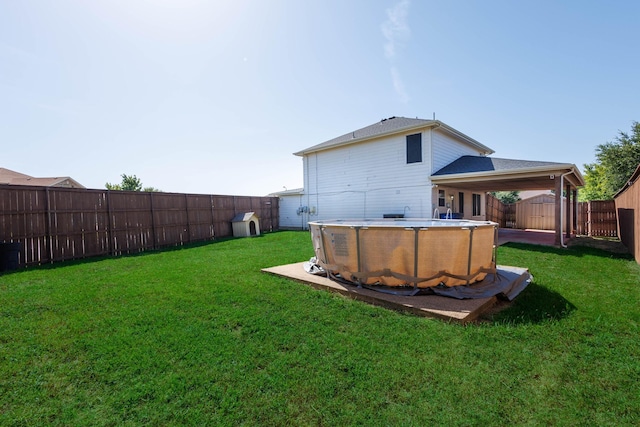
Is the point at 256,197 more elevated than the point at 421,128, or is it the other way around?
the point at 421,128

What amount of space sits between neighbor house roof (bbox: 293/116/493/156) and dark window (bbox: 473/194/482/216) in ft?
8.50

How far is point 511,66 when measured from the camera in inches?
359

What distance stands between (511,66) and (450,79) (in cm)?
189

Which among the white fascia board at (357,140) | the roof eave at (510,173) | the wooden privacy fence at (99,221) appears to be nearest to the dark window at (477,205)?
the roof eave at (510,173)

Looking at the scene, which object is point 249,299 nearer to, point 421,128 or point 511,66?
point 421,128

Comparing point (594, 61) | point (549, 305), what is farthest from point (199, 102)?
point (594, 61)

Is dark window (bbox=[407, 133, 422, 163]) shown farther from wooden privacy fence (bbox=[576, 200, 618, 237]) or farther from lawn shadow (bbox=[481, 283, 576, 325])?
wooden privacy fence (bbox=[576, 200, 618, 237])

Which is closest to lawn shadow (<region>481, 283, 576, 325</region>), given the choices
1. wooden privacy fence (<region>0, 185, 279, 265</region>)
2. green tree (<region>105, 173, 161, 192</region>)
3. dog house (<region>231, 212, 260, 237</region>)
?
wooden privacy fence (<region>0, 185, 279, 265</region>)

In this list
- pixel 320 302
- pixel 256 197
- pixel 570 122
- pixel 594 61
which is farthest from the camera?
pixel 256 197

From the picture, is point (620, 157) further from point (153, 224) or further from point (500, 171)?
point (153, 224)

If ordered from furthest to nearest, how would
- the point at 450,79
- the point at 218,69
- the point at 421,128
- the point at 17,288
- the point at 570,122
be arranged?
the point at 570,122, the point at 421,128, the point at 450,79, the point at 218,69, the point at 17,288

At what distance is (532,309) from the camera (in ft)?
11.4

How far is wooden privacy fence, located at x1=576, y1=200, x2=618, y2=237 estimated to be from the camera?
Answer: 40.6 ft

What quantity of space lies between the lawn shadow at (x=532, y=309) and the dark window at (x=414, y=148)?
8.17 meters
